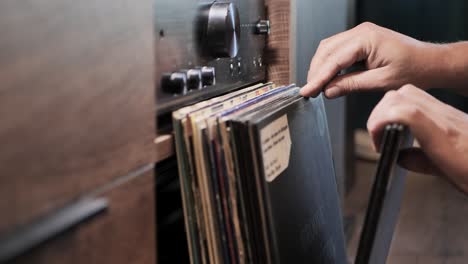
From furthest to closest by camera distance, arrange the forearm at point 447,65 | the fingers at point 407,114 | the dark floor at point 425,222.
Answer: the dark floor at point 425,222 → the forearm at point 447,65 → the fingers at point 407,114

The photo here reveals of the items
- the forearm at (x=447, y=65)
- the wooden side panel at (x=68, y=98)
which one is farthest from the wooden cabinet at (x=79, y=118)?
the forearm at (x=447, y=65)

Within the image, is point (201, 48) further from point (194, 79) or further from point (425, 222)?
point (425, 222)

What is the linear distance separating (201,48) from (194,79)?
2.1 inches

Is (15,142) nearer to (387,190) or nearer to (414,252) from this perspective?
(387,190)

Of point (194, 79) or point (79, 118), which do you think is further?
point (194, 79)

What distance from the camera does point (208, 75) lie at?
2.06ft

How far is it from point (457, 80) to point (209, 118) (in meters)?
0.49

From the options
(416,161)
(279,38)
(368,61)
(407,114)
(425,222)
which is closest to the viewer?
(407,114)

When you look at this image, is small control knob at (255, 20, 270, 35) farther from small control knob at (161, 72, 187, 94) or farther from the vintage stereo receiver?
small control knob at (161, 72, 187, 94)

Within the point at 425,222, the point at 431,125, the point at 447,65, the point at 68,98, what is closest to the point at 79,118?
the point at 68,98

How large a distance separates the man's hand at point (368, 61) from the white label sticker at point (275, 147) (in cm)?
11

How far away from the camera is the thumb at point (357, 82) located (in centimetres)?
70

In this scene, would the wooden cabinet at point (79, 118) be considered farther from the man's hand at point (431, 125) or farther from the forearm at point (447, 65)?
the forearm at point (447, 65)

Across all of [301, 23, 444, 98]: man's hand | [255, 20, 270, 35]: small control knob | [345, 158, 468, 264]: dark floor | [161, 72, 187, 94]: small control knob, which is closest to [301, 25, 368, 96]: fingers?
[301, 23, 444, 98]: man's hand
